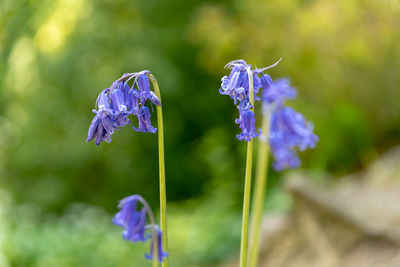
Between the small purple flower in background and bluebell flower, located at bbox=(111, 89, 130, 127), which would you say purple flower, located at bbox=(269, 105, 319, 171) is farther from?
bluebell flower, located at bbox=(111, 89, 130, 127)

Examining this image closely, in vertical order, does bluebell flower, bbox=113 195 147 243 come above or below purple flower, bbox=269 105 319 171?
below

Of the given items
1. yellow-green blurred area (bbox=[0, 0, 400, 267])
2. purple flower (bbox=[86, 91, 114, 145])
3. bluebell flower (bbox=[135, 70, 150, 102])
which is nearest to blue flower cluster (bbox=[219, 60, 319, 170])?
bluebell flower (bbox=[135, 70, 150, 102])

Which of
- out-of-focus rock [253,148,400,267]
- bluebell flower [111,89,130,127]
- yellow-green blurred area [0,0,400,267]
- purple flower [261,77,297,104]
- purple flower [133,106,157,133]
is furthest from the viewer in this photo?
yellow-green blurred area [0,0,400,267]

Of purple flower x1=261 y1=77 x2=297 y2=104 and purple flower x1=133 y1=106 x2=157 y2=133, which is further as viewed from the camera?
purple flower x1=133 y1=106 x2=157 y2=133

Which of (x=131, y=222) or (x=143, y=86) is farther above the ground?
(x=143, y=86)

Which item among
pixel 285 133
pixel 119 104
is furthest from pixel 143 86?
pixel 285 133

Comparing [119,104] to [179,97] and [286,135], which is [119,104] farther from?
[179,97]
